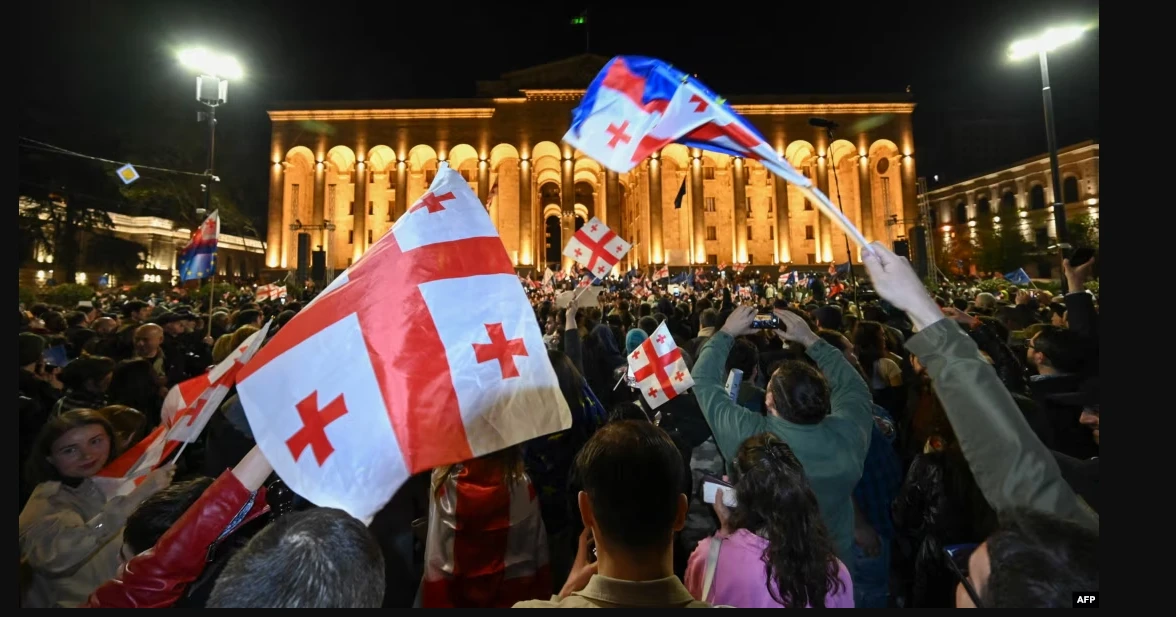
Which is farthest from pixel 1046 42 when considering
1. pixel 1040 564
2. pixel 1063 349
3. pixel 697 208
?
pixel 697 208

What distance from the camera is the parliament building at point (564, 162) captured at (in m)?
42.8

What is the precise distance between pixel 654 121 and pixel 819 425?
1.72 meters

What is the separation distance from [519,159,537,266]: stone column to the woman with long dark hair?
135ft

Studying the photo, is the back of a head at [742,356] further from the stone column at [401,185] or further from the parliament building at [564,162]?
the stone column at [401,185]

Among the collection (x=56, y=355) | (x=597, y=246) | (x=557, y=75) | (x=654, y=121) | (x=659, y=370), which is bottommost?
(x=659, y=370)

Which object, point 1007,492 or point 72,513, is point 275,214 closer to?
point 72,513

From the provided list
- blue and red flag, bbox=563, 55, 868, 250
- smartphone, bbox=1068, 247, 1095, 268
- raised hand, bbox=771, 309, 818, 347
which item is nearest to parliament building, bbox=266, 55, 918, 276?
smartphone, bbox=1068, 247, 1095, 268

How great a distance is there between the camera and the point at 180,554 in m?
1.61

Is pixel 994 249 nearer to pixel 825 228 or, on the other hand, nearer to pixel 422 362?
pixel 825 228

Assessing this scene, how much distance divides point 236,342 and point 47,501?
2.12m

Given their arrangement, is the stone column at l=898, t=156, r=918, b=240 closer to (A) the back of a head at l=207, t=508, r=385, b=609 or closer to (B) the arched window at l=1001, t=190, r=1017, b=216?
(B) the arched window at l=1001, t=190, r=1017, b=216

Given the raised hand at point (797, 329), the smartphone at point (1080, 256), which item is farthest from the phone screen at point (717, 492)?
the smartphone at point (1080, 256)

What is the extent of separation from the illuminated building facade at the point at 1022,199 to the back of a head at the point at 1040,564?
53357 mm

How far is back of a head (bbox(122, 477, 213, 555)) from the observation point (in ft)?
6.26
